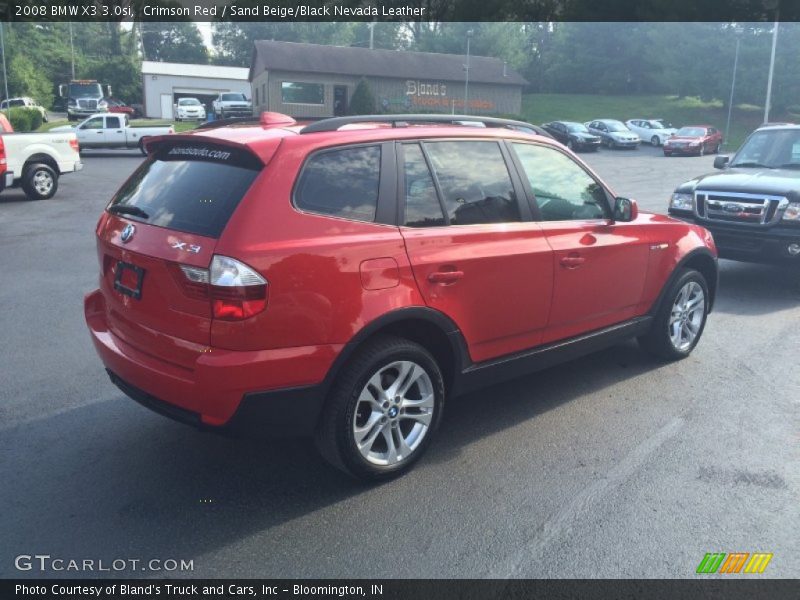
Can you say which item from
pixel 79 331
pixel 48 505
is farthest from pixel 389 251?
pixel 79 331

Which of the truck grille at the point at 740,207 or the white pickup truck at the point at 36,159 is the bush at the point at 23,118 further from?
the truck grille at the point at 740,207

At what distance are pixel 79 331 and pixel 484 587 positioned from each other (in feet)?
15.9

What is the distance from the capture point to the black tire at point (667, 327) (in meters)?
5.67

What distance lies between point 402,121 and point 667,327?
9.06 feet

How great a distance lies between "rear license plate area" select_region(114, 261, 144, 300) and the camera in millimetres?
3725

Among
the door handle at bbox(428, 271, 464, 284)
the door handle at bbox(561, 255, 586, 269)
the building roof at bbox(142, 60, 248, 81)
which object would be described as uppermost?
the building roof at bbox(142, 60, 248, 81)

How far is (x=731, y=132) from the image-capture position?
54312 mm

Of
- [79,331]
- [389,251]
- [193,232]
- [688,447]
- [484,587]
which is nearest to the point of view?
[484,587]

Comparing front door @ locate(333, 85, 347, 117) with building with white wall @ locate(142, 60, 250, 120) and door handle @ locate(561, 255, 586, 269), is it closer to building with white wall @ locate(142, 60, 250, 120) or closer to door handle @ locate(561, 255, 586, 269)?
building with white wall @ locate(142, 60, 250, 120)

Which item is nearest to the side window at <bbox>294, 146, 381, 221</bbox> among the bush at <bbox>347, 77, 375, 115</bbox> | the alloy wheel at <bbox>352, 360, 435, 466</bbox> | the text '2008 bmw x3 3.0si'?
the text '2008 bmw x3 3.0si'

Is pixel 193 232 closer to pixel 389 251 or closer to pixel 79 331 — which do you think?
pixel 389 251

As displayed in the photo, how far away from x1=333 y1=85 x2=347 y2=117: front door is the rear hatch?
48.5 meters

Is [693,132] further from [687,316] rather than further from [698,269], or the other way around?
[687,316]

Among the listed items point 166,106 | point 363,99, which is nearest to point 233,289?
point 363,99
